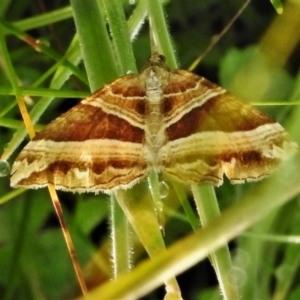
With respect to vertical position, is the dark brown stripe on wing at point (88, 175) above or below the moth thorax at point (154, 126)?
below

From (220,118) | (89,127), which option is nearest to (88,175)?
(89,127)

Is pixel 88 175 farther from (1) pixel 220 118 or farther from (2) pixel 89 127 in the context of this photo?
(1) pixel 220 118

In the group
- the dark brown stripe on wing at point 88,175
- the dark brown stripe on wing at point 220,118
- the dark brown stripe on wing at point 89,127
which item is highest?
the dark brown stripe on wing at point 89,127

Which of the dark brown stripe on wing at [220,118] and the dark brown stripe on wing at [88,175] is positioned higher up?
the dark brown stripe on wing at [220,118]

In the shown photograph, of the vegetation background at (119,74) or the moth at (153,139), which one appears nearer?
the moth at (153,139)
